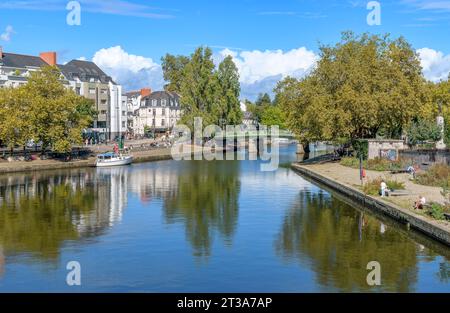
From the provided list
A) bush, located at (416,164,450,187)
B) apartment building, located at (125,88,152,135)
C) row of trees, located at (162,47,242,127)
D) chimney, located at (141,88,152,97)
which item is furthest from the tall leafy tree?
bush, located at (416,164,450,187)

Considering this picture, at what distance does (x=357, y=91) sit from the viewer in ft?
255

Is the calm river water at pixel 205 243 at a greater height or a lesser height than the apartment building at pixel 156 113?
lesser

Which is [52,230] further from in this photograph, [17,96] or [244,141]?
[244,141]

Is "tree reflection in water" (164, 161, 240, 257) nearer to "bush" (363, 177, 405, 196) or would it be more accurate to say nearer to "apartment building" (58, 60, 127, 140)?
"bush" (363, 177, 405, 196)

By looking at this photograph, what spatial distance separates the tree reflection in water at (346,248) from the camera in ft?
88.2

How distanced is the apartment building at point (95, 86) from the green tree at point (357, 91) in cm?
6099

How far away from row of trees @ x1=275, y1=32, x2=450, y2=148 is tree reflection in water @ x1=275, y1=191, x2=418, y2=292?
31.3 m

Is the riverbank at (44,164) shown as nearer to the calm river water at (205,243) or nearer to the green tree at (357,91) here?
the calm river water at (205,243)

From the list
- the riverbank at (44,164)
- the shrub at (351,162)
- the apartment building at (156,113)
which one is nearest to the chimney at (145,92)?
the apartment building at (156,113)

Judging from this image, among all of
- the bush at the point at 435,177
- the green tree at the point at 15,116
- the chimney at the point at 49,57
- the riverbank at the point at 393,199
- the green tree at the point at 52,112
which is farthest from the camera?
the chimney at the point at 49,57

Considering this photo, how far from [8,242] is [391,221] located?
24.6m

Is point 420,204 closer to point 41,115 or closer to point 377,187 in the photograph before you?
point 377,187

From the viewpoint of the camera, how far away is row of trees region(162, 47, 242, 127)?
126181 millimetres

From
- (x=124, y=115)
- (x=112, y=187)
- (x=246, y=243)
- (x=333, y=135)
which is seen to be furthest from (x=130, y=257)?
(x=124, y=115)
